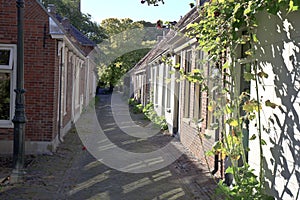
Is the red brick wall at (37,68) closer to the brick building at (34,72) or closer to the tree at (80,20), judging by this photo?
the brick building at (34,72)

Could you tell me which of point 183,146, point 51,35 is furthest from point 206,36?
point 183,146

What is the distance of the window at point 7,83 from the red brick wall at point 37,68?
36 centimetres

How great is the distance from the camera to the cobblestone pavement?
7020mm

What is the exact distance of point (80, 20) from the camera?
5362 centimetres

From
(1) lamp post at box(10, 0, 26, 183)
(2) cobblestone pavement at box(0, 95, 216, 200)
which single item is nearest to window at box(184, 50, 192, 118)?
(2) cobblestone pavement at box(0, 95, 216, 200)

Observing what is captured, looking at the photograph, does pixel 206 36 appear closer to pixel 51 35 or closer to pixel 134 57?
pixel 51 35

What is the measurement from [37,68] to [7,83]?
82 cm

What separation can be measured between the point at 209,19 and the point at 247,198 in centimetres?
262

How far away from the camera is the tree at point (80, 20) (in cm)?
5169

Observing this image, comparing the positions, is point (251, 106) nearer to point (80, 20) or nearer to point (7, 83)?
point (7, 83)

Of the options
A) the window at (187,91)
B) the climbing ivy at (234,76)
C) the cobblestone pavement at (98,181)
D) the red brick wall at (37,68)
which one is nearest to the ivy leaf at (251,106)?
the climbing ivy at (234,76)

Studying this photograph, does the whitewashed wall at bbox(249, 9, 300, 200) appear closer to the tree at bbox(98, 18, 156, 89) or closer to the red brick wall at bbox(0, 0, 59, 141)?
the red brick wall at bbox(0, 0, 59, 141)

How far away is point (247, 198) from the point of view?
467 cm

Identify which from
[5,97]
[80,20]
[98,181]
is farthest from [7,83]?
[80,20]
